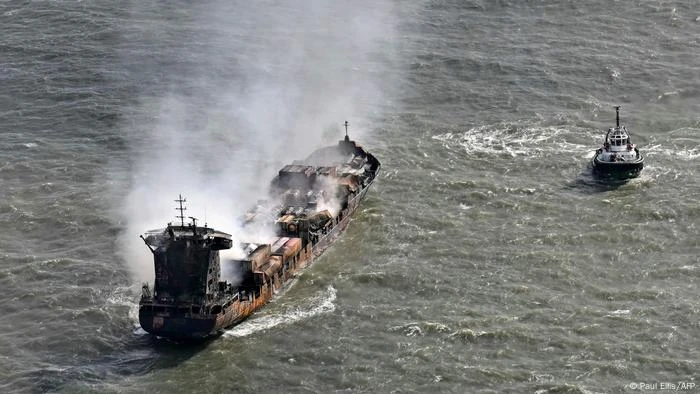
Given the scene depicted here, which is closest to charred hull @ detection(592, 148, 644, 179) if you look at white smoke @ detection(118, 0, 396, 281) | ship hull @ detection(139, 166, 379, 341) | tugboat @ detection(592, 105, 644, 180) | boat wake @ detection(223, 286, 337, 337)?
tugboat @ detection(592, 105, 644, 180)

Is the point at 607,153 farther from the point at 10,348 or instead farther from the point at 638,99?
the point at 10,348

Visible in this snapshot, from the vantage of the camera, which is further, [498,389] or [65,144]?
[65,144]

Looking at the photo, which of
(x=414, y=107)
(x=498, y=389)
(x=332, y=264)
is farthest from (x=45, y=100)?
(x=498, y=389)

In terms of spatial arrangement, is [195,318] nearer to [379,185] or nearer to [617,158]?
[379,185]

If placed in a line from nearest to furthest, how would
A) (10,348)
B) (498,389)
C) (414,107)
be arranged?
(498,389)
(10,348)
(414,107)

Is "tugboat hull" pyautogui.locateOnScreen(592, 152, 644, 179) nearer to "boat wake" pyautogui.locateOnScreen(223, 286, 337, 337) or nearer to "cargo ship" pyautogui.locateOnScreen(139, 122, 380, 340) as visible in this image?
"cargo ship" pyautogui.locateOnScreen(139, 122, 380, 340)

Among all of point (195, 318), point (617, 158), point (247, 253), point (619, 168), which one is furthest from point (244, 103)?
point (195, 318)
